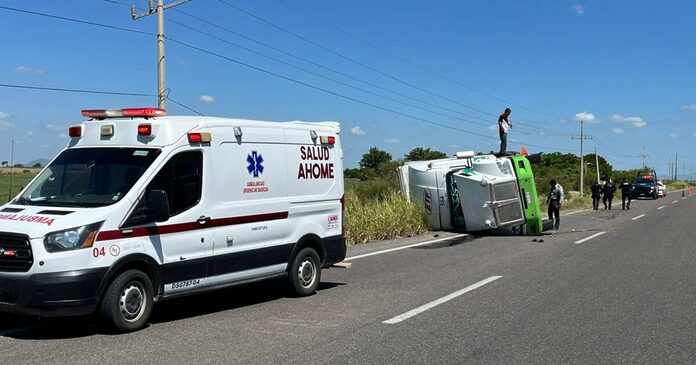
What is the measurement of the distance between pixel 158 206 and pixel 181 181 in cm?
66

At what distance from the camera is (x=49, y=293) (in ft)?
19.8

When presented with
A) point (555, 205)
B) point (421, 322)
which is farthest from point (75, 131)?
point (555, 205)

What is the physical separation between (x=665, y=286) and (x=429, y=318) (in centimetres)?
457

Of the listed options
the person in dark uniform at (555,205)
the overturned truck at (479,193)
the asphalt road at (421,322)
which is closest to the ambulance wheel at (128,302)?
the asphalt road at (421,322)

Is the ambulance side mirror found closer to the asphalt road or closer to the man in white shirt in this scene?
the asphalt road

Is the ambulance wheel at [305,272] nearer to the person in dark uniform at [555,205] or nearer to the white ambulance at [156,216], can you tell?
the white ambulance at [156,216]

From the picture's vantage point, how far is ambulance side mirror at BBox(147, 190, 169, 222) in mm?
6645

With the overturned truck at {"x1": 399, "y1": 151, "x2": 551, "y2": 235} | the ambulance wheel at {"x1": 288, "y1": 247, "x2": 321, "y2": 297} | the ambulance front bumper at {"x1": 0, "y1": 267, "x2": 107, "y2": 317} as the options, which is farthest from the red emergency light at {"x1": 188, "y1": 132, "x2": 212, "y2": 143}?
the overturned truck at {"x1": 399, "y1": 151, "x2": 551, "y2": 235}

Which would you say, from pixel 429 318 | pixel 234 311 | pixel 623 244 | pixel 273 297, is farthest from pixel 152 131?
pixel 623 244

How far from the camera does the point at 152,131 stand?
723cm

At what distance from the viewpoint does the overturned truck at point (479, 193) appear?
745 inches

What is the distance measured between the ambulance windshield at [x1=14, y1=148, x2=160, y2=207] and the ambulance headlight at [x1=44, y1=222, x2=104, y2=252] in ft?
1.47

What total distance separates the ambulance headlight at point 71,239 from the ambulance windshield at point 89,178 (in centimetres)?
45

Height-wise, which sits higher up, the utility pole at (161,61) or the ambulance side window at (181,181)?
the utility pole at (161,61)
